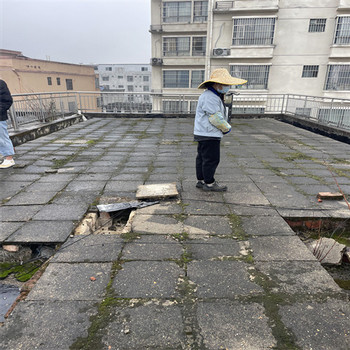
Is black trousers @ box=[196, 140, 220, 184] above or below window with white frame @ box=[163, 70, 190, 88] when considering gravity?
below

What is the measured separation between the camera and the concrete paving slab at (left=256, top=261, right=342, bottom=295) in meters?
1.91

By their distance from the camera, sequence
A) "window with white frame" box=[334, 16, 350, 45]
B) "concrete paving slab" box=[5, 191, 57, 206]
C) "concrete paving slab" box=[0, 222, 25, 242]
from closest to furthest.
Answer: "concrete paving slab" box=[0, 222, 25, 242], "concrete paving slab" box=[5, 191, 57, 206], "window with white frame" box=[334, 16, 350, 45]

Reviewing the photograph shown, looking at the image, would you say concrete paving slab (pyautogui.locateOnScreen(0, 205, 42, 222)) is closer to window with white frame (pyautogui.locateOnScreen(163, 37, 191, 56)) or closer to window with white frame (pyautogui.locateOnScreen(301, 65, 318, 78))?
window with white frame (pyautogui.locateOnScreen(301, 65, 318, 78))

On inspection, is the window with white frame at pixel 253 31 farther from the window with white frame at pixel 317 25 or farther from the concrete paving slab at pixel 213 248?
the concrete paving slab at pixel 213 248

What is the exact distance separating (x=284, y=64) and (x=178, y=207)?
1984 centimetres

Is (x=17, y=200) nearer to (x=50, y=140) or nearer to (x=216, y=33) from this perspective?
(x=50, y=140)

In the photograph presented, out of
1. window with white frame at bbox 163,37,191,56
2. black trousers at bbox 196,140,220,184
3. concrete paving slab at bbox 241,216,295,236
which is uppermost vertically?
window with white frame at bbox 163,37,191,56

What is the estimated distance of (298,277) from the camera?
2.04 meters

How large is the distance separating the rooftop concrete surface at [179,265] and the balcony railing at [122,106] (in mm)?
3719

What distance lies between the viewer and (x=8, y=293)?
6.68 ft

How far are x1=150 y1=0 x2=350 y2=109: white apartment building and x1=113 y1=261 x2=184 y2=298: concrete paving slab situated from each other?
747 inches

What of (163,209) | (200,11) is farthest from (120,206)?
(200,11)

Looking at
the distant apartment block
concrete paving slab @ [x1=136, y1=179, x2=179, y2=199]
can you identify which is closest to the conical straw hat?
concrete paving slab @ [x1=136, y1=179, x2=179, y2=199]

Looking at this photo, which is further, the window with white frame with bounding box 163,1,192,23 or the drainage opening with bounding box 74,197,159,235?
the window with white frame with bounding box 163,1,192,23
